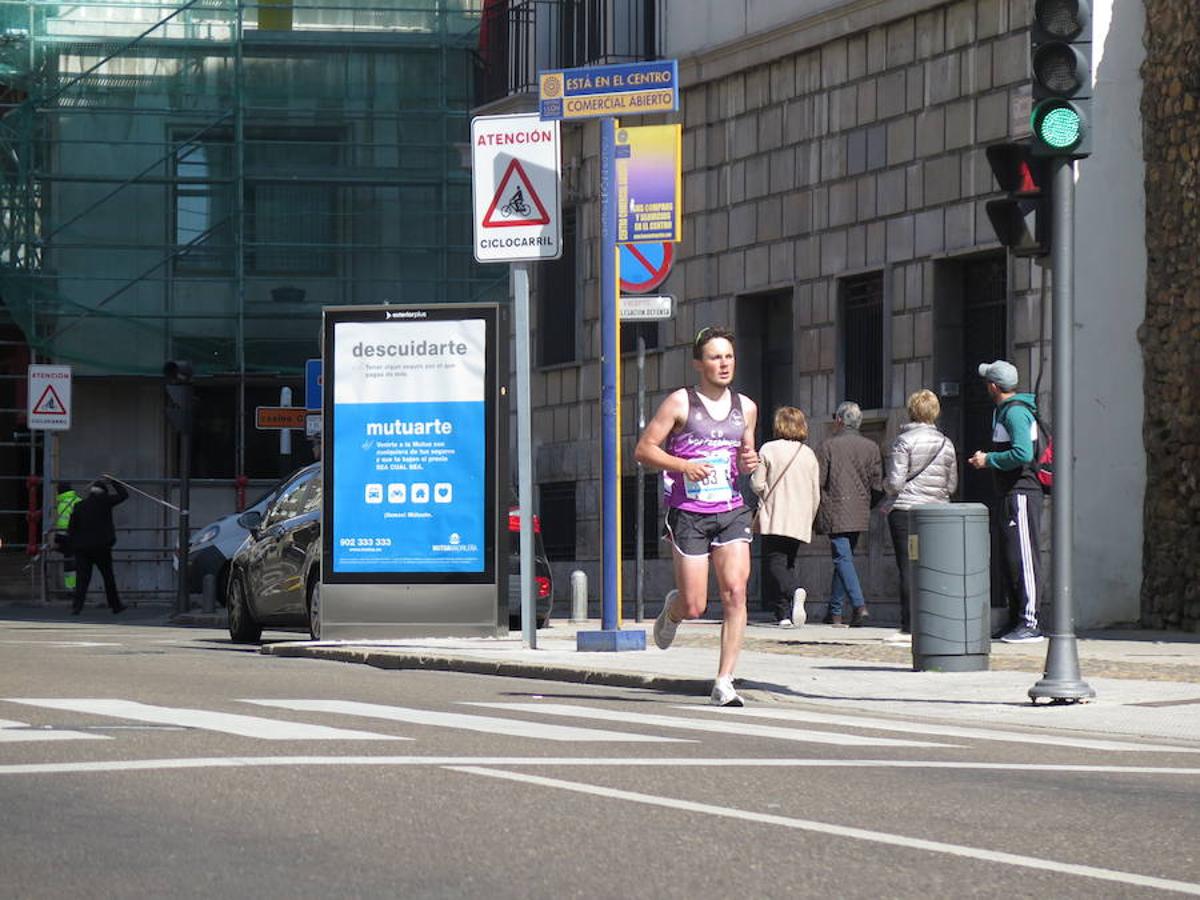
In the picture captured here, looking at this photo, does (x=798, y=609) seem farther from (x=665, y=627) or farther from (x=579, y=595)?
(x=665, y=627)

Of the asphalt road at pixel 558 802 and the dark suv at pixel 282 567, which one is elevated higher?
the dark suv at pixel 282 567

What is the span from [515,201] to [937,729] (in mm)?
6694

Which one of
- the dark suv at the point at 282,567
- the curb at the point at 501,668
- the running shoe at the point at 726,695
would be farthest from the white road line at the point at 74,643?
the running shoe at the point at 726,695

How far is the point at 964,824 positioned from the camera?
800 cm

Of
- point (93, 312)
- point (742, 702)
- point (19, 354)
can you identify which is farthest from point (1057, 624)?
point (19, 354)

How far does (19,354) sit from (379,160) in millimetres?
7120

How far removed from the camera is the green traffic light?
1301cm

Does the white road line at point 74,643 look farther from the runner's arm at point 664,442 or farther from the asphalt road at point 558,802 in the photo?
the runner's arm at point 664,442

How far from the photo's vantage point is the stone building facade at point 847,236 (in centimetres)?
2231

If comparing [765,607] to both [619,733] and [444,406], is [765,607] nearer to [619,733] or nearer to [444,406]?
[444,406]

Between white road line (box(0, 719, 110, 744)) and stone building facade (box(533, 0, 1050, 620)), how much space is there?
10.9 metres

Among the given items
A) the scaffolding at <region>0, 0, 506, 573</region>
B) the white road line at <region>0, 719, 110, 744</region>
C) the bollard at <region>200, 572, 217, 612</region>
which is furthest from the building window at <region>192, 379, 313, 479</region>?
the white road line at <region>0, 719, 110, 744</region>

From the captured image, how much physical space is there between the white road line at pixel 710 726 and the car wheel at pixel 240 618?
831 cm

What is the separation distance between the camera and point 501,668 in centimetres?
1602
